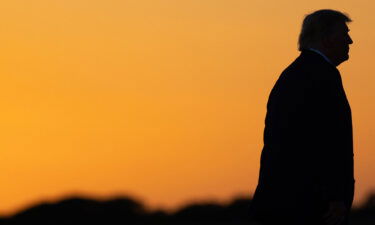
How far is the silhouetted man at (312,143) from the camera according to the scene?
7.88 metres

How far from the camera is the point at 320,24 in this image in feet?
27.0

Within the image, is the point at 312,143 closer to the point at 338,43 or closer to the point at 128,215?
the point at 338,43

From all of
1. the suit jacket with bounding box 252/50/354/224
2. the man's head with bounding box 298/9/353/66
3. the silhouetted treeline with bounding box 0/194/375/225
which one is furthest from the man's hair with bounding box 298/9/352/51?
the silhouetted treeline with bounding box 0/194/375/225

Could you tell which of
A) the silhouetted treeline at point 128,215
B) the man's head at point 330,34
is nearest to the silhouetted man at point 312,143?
the man's head at point 330,34

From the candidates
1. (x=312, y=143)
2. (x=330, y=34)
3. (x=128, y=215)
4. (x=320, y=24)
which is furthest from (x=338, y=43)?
(x=128, y=215)

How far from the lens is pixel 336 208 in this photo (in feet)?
25.8

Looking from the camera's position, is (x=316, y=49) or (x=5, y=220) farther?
(x=5, y=220)

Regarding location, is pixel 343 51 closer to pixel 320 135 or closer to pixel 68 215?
pixel 320 135

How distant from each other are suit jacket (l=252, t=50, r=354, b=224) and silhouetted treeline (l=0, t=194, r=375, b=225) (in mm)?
10180

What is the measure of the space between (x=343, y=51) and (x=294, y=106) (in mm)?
583

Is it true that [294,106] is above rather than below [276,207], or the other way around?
above

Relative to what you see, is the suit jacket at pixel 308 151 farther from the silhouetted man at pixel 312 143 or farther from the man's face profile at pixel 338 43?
the man's face profile at pixel 338 43

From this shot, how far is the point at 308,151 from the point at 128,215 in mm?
12258

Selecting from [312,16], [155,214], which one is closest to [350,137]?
[312,16]
